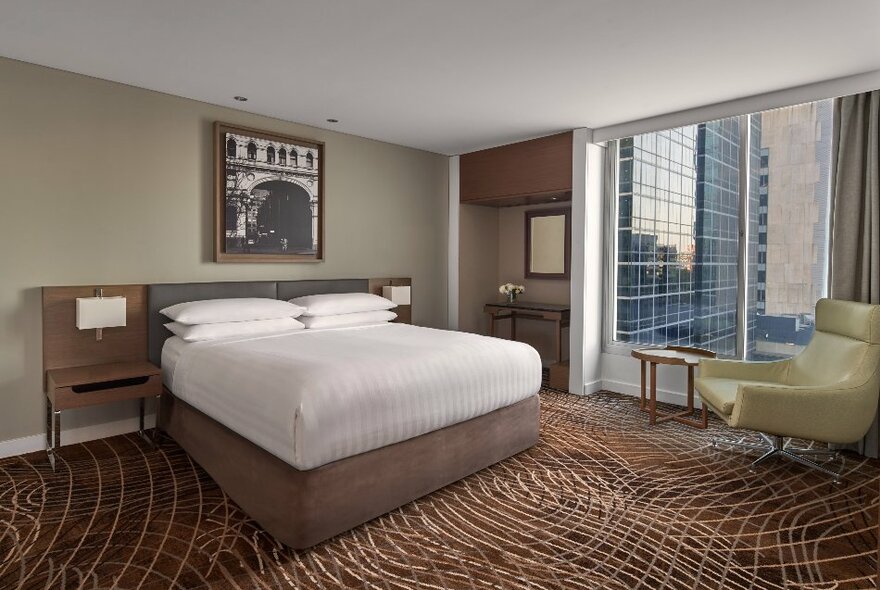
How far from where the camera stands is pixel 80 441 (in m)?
3.22

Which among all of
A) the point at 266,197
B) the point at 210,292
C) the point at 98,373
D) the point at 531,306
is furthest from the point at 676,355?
the point at 98,373

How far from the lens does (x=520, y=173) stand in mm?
4785

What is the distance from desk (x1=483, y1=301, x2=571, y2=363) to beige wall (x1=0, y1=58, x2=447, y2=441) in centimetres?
193

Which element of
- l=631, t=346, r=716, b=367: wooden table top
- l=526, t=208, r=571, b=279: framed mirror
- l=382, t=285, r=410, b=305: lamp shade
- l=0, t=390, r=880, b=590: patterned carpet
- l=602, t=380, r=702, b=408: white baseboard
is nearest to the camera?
l=0, t=390, r=880, b=590: patterned carpet

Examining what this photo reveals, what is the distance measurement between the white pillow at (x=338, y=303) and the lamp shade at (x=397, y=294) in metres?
0.40

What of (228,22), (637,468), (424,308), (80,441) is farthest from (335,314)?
(637,468)

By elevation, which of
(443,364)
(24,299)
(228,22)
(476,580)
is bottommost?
(476,580)

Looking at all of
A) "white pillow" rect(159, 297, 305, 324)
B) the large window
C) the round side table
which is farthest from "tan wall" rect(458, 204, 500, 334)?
"white pillow" rect(159, 297, 305, 324)

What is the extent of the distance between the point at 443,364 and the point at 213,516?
124 centimetres

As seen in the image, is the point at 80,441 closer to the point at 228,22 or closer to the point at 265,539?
the point at 265,539

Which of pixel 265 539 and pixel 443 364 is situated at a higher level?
pixel 443 364

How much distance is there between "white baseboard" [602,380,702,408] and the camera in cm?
409

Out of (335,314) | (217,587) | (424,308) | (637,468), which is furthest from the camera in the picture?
(424,308)

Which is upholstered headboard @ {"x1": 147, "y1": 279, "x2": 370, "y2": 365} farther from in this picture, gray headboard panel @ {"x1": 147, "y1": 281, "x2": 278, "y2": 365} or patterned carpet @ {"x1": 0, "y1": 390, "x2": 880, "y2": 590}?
patterned carpet @ {"x1": 0, "y1": 390, "x2": 880, "y2": 590}
